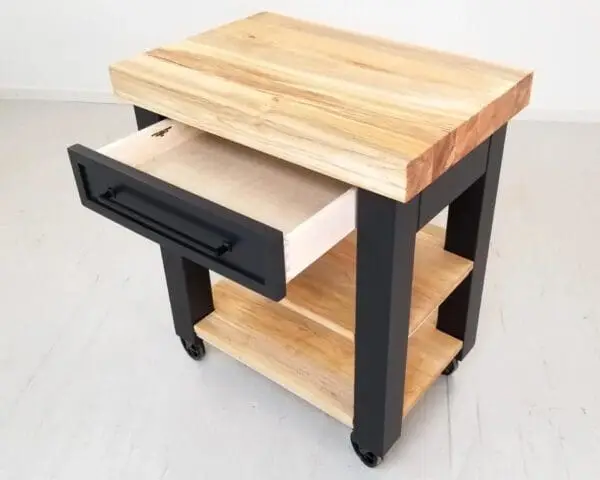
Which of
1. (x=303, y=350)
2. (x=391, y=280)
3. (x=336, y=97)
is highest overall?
(x=336, y=97)

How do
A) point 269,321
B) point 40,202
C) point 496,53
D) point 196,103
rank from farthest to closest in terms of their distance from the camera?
point 496,53 → point 40,202 → point 269,321 → point 196,103

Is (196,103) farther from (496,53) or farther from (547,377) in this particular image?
(496,53)

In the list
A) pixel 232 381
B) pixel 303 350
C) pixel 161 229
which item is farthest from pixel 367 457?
Answer: pixel 161 229

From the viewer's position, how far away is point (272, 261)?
779 millimetres

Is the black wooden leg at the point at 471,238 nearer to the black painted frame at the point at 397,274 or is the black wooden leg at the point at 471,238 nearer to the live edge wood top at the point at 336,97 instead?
the black painted frame at the point at 397,274

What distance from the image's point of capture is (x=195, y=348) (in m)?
1.35

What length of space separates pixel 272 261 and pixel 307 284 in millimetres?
342

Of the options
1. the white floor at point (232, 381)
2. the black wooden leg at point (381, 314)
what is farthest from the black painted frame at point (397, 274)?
the white floor at point (232, 381)

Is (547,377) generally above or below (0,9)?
below

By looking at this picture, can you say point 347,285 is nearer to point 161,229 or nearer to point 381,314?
point 381,314

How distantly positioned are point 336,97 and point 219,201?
0.20 meters

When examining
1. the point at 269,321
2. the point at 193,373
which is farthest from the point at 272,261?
the point at 193,373

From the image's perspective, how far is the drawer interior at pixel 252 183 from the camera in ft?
2.74

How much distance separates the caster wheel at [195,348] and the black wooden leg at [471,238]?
0.45 meters
